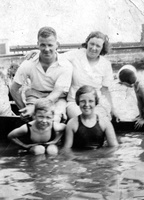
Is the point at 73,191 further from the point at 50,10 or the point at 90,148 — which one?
the point at 50,10

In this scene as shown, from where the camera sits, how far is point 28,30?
12164 mm

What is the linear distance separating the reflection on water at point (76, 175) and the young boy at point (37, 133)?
0.46ft

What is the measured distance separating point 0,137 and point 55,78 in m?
1.24

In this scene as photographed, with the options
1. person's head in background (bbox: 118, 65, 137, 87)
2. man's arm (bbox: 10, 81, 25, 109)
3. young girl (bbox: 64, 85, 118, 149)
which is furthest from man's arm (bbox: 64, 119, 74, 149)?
person's head in background (bbox: 118, 65, 137, 87)

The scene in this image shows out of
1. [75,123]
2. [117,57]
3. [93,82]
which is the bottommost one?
[75,123]

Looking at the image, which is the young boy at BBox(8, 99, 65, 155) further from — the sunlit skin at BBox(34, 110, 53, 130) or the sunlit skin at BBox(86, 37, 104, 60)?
the sunlit skin at BBox(86, 37, 104, 60)

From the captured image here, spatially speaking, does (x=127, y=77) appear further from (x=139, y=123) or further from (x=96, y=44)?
(x=96, y=44)

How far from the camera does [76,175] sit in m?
4.21

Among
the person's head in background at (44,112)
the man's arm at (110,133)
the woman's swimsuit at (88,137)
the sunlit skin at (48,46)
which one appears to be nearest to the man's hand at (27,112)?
the person's head in background at (44,112)

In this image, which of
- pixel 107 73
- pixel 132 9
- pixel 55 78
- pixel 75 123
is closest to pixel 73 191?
pixel 75 123

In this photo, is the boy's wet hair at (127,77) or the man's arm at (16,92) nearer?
the man's arm at (16,92)

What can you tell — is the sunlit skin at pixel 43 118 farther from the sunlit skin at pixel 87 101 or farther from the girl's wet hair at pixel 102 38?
the girl's wet hair at pixel 102 38

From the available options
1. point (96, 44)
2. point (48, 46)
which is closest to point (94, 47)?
point (96, 44)

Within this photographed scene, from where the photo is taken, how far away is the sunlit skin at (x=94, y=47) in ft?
19.2
